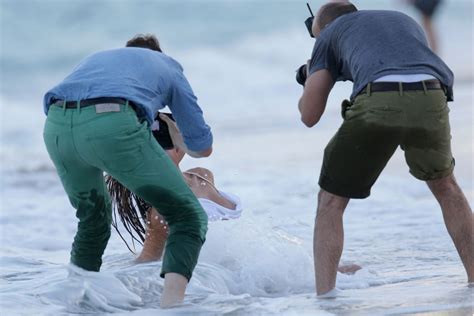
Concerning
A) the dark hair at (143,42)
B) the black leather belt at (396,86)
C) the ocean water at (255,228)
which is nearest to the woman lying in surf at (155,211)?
the ocean water at (255,228)

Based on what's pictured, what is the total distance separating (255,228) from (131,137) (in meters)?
1.79

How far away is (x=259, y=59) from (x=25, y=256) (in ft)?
65.3

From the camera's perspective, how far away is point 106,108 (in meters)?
4.64

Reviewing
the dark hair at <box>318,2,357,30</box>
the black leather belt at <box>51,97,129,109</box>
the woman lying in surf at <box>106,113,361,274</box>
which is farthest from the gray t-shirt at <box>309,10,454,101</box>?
the woman lying in surf at <box>106,113,361,274</box>

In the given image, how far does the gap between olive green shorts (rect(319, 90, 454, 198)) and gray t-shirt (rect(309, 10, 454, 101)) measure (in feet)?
0.33

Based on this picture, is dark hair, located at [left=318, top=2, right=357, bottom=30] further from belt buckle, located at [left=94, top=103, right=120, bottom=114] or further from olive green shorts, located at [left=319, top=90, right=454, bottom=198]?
belt buckle, located at [left=94, top=103, right=120, bottom=114]

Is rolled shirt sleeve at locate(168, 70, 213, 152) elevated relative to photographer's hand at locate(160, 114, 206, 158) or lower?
elevated

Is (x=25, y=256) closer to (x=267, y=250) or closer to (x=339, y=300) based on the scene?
(x=267, y=250)

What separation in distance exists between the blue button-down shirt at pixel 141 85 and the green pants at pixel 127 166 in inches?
3.0

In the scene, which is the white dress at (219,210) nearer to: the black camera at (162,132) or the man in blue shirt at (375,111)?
the black camera at (162,132)

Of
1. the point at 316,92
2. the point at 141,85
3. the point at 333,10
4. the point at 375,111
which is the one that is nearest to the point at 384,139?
the point at 375,111

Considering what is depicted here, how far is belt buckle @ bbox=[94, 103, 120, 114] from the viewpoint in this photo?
4.64 m

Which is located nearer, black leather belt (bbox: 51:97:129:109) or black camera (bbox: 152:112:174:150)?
black leather belt (bbox: 51:97:129:109)

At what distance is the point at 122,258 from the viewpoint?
6688 millimetres
